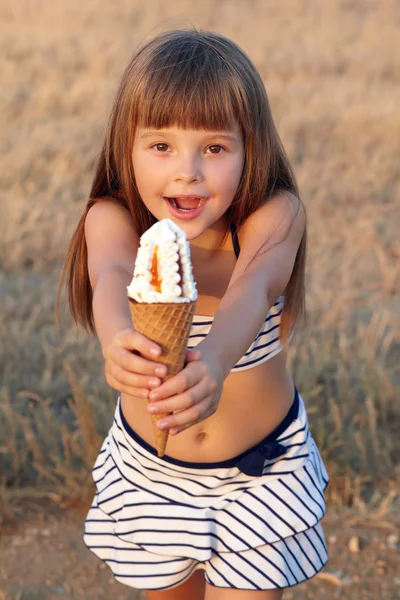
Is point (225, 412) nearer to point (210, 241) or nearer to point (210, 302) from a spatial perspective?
point (210, 302)

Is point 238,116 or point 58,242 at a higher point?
point 238,116

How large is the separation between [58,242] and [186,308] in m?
3.97

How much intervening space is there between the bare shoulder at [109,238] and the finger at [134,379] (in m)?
0.51

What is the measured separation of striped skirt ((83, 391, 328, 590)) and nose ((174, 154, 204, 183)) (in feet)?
2.17

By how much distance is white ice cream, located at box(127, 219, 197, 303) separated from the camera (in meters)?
1.37

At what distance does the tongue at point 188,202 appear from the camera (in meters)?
1.95

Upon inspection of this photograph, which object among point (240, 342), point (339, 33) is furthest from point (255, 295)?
point (339, 33)

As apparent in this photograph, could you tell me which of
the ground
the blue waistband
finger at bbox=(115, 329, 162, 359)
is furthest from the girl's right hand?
the ground

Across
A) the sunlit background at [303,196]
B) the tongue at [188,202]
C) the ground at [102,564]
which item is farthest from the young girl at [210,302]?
the sunlit background at [303,196]

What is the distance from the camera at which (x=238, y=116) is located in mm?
1973

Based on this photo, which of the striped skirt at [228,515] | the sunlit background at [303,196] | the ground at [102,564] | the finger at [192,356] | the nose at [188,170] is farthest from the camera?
the sunlit background at [303,196]

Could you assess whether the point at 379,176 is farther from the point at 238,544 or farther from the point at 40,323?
the point at 238,544

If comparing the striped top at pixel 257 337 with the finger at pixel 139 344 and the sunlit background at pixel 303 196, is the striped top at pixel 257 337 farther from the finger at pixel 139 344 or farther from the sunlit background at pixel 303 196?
the sunlit background at pixel 303 196

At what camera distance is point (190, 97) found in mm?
1903
